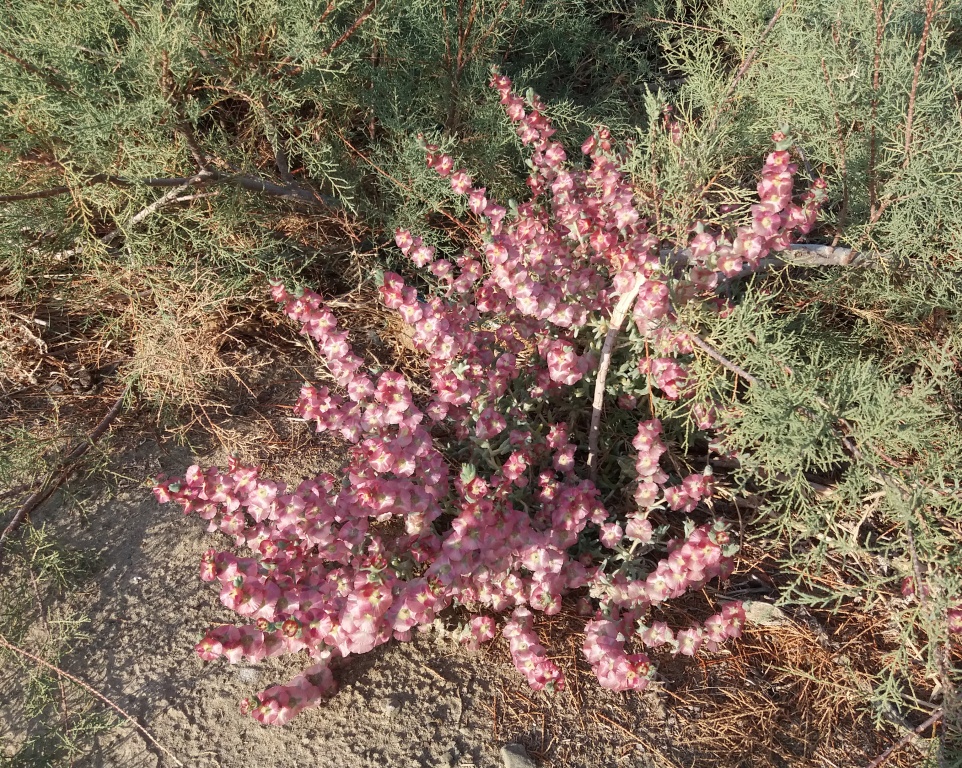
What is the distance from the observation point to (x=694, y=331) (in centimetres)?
214

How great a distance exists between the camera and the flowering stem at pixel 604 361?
1963mm

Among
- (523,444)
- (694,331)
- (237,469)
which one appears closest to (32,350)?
(237,469)

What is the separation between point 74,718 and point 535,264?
5.49 feet

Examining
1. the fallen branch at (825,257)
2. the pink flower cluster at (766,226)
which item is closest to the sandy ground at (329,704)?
the pink flower cluster at (766,226)

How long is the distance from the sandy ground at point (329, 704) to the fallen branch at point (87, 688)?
1 cm

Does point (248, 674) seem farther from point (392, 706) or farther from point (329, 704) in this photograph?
point (392, 706)

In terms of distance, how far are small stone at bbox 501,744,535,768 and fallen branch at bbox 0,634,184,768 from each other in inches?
30.8

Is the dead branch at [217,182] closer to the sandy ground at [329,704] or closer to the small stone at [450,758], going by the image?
the sandy ground at [329,704]

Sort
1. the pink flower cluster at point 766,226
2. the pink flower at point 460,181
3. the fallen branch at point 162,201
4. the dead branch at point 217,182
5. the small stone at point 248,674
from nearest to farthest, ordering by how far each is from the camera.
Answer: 1. the pink flower cluster at point 766,226
2. the small stone at point 248,674
3. the pink flower at point 460,181
4. the dead branch at point 217,182
5. the fallen branch at point 162,201

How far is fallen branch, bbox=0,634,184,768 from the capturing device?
1.79 metres

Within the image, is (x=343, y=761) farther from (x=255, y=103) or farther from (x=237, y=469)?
(x=255, y=103)

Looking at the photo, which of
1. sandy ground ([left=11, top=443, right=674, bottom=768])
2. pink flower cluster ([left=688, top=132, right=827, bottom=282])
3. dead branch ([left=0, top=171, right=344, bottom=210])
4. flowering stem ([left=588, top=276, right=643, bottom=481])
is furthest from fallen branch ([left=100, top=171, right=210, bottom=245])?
pink flower cluster ([left=688, top=132, right=827, bottom=282])

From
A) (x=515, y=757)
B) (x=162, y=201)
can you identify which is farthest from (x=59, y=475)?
(x=515, y=757)

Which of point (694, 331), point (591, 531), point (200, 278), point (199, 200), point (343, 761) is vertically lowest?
point (343, 761)
